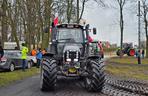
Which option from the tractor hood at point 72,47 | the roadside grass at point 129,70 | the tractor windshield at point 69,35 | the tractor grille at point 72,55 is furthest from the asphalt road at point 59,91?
the roadside grass at point 129,70

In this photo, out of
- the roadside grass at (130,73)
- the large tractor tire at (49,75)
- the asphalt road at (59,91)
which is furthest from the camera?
the roadside grass at (130,73)

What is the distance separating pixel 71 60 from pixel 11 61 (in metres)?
12.6

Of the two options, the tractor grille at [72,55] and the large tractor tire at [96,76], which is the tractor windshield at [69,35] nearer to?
the tractor grille at [72,55]

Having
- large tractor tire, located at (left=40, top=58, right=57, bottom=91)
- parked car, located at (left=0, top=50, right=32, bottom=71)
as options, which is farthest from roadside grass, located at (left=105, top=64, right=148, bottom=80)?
large tractor tire, located at (left=40, top=58, right=57, bottom=91)

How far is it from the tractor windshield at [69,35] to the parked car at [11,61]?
9.98m

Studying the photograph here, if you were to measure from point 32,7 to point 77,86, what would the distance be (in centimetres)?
2694

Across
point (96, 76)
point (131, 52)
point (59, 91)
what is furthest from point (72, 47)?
point (131, 52)

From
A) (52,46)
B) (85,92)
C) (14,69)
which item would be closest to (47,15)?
(14,69)

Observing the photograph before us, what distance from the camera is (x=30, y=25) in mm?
45594

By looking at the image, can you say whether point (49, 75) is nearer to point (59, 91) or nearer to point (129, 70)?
point (59, 91)

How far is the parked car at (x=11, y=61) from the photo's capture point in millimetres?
28000

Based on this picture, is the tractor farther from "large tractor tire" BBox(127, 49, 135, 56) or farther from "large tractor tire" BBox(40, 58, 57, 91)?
"large tractor tire" BBox(127, 49, 135, 56)

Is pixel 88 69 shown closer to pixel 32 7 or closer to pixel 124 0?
pixel 32 7

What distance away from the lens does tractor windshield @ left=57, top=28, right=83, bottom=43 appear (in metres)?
18.5
